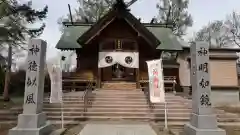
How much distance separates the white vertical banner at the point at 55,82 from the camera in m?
9.02

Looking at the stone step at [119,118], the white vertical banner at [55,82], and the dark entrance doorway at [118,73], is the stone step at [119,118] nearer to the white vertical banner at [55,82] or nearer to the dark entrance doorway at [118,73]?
the white vertical banner at [55,82]

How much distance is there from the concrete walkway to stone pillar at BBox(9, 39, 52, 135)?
59.4 inches

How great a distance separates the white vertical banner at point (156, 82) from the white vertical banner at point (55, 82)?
3936 mm

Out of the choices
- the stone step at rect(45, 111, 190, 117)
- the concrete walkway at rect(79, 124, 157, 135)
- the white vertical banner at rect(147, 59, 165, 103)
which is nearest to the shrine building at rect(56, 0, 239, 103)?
the stone step at rect(45, 111, 190, 117)

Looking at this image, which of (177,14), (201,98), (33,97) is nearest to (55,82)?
(33,97)

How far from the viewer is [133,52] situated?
16406 millimetres

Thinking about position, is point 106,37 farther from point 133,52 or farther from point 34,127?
point 34,127

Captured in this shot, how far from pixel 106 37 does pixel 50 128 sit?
9.73m

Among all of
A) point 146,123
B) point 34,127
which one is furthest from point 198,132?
point 34,127

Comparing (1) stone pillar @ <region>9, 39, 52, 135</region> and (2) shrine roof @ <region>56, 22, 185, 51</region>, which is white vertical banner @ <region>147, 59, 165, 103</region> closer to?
(1) stone pillar @ <region>9, 39, 52, 135</region>

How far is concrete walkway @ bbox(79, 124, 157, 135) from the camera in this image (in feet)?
26.4

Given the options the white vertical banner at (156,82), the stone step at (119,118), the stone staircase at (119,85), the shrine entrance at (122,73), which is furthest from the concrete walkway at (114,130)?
the shrine entrance at (122,73)

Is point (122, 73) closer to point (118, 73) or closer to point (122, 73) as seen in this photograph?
point (122, 73)

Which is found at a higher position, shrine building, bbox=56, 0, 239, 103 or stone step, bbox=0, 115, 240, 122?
shrine building, bbox=56, 0, 239, 103
